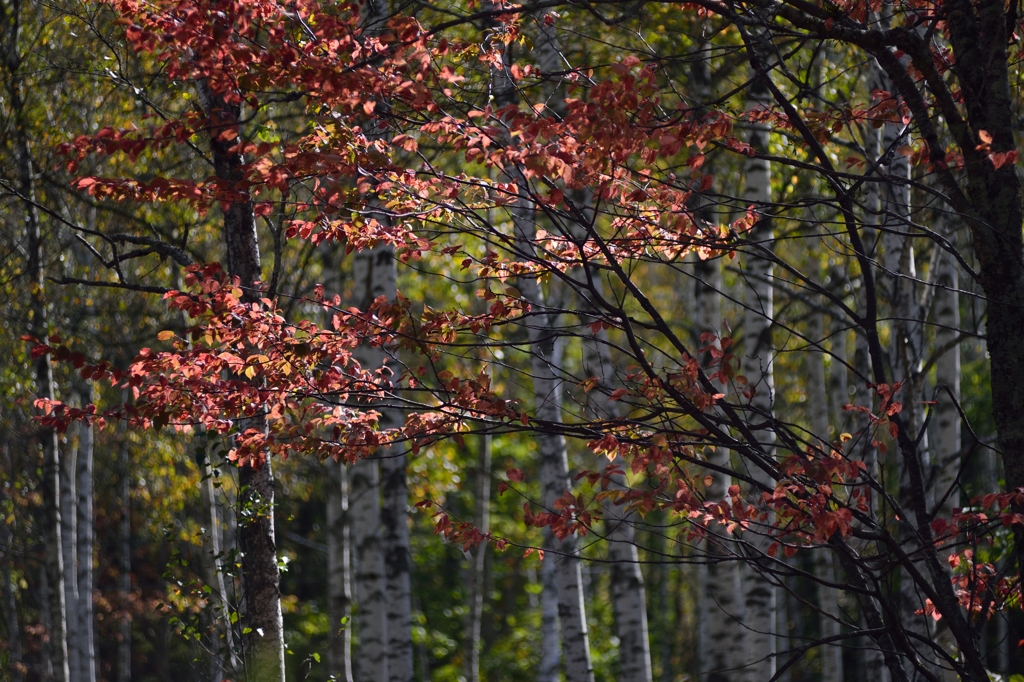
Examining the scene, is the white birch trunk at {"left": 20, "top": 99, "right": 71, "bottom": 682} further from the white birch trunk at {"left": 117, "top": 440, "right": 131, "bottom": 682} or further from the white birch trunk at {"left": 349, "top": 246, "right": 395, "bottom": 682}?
the white birch trunk at {"left": 117, "top": 440, "right": 131, "bottom": 682}

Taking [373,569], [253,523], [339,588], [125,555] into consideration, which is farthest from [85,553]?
[253,523]

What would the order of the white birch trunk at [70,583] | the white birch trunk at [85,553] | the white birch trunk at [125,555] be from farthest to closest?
1. the white birch trunk at [125,555]
2. the white birch trunk at [85,553]
3. the white birch trunk at [70,583]

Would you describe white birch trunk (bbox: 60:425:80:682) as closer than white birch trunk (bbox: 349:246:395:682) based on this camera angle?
No

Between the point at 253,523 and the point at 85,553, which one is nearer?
the point at 253,523

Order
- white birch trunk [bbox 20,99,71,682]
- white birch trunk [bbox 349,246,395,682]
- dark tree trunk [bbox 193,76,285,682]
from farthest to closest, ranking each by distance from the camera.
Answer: white birch trunk [bbox 20,99,71,682]
white birch trunk [bbox 349,246,395,682]
dark tree trunk [bbox 193,76,285,682]

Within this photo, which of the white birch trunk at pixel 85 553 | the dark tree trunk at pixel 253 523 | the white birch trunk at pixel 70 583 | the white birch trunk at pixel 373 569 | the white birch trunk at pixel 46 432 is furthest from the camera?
the white birch trunk at pixel 85 553

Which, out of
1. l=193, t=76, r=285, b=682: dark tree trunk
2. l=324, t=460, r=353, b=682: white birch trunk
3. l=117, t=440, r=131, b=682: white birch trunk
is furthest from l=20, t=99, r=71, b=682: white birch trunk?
l=117, t=440, r=131, b=682: white birch trunk

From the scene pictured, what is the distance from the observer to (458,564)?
23.8 metres

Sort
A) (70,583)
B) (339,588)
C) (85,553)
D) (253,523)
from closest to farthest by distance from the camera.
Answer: (253,523) → (339,588) → (70,583) → (85,553)

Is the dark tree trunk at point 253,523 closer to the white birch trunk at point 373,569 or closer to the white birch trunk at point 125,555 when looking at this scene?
the white birch trunk at point 373,569

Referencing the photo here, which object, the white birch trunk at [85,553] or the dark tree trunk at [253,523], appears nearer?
the dark tree trunk at [253,523]

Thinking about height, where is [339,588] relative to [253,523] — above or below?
below

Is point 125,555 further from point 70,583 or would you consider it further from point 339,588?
point 339,588

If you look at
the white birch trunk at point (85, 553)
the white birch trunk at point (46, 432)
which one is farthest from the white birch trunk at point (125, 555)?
the white birch trunk at point (46, 432)
